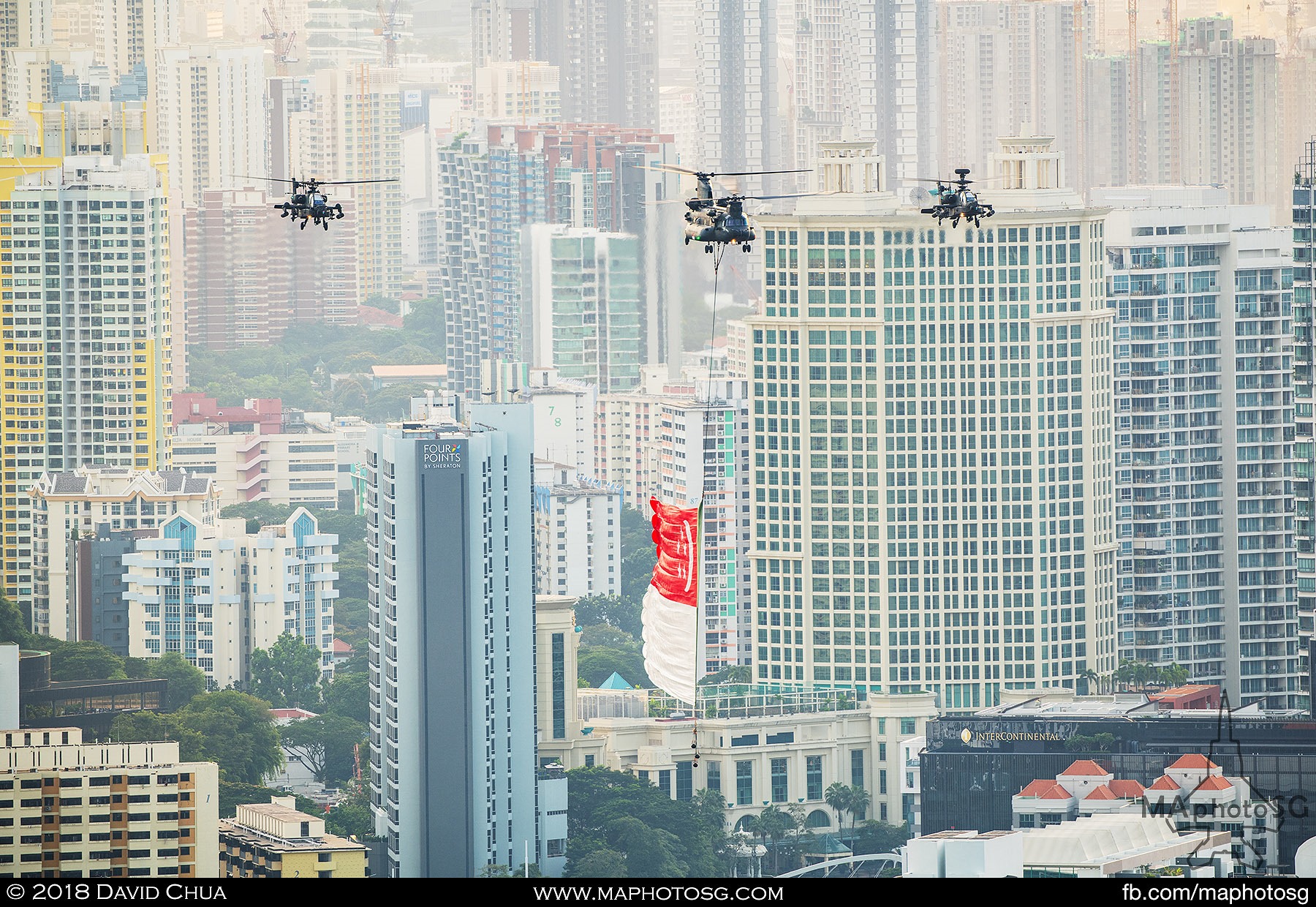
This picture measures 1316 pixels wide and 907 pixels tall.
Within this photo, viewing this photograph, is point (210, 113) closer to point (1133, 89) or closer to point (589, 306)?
point (589, 306)

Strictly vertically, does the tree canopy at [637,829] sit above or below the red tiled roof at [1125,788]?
below

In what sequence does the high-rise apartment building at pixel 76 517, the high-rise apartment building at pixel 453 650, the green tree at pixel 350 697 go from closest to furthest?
1. the high-rise apartment building at pixel 453 650
2. the green tree at pixel 350 697
3. the high-rise apartment building at pixel 76 517

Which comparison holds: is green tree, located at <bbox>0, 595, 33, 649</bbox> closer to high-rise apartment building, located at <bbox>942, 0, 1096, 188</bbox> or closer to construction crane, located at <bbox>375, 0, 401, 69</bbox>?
high-rise apartment building, located at <bbox>942, 0, 1096, 188</bbox>

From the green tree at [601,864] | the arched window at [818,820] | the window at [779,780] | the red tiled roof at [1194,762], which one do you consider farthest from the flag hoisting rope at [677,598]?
the window at [779,780]

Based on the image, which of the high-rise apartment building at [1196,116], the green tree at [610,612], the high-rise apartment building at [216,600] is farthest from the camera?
the high-rise apartment building at [1196,116]

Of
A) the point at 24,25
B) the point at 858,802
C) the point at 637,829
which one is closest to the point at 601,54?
the point at 24,25

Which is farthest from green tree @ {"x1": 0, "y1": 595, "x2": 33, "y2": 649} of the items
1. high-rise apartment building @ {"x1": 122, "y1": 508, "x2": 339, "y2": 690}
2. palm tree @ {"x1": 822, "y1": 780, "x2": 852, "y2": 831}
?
palm tree @ {"x1": 822, "y1": 780, "x2": 852, "y2": 831}

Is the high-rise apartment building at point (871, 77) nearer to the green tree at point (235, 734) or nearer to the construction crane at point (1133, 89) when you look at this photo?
the construction crane at point (1133, 89)
